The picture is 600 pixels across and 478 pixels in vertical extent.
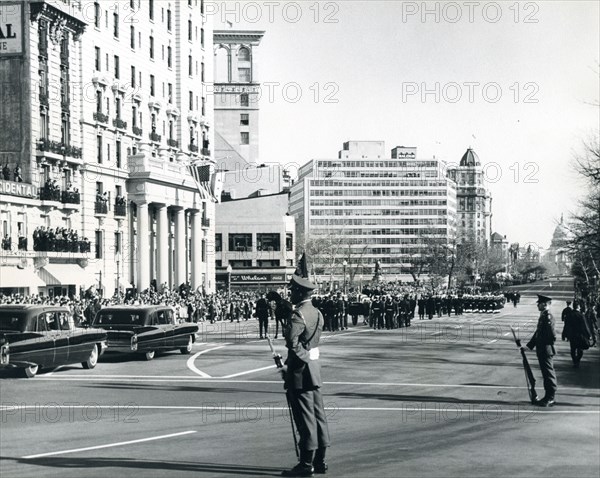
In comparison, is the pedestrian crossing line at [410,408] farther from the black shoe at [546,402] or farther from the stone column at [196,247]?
the stone column at [196,247]

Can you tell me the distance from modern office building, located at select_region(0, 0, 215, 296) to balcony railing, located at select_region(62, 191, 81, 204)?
113 millimetres

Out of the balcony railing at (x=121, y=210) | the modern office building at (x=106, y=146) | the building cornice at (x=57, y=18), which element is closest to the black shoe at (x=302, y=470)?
the modern office building at (x=106, y=146)

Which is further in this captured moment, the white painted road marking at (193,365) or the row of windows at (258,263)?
the row of windows at (258,263)

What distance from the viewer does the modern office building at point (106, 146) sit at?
160 feet

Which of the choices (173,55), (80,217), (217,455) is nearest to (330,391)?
(217,455)

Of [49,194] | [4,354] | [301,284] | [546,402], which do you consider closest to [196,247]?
[49,194]

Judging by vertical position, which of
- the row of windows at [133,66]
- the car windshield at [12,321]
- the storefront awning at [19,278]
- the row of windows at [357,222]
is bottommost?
the car windshield at [12,321]

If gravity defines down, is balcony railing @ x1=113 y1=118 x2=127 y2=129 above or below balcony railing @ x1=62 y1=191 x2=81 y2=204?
above

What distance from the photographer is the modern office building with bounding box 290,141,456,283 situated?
7047 inches

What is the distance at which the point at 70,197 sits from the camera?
174 ft

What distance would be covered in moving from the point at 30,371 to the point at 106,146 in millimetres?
41705

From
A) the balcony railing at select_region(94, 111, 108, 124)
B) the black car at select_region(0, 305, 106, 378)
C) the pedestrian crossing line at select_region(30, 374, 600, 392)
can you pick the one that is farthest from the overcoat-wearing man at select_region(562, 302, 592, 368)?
the balcony railing at select_region(94, 111, 108, 124)

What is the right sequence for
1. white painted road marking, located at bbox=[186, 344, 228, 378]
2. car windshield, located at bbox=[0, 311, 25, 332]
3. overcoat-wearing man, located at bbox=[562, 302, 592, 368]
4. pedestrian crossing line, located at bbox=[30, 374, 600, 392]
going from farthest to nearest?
overcoat-wearing man, located at bbox=[562, 302, 592, 368]
white painted road marking, located at bbox=[186, 344, 228, 378]
car windshield, located at bbox=[0, 311, 25, 332]
pedestrian crossing line, located at bbox=[30, 374, 600, 392]

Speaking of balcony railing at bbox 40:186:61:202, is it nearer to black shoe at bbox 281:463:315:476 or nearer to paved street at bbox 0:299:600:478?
paved street at bbox 0:299:600:478
